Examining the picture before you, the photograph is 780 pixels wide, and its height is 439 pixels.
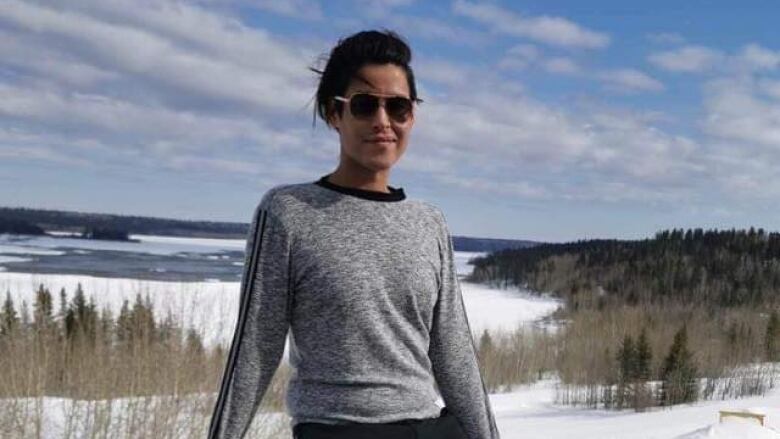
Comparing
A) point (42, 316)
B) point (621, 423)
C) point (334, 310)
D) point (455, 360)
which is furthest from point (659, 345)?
point (334, 310)

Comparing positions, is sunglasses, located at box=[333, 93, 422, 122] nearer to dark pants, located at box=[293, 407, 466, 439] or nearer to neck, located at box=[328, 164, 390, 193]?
neck, located at box=[328, 164, 390, 193]

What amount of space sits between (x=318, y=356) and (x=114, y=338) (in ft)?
18.0

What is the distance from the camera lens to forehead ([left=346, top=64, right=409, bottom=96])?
1.40 metres

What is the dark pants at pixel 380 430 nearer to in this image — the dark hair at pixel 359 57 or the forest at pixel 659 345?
the dark hair at pixel 359 57

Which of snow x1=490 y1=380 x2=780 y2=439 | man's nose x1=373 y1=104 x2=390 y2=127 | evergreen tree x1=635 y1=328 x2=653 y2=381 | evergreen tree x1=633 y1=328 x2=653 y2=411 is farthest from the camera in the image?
evergreen tree x1=635 y1=328 x2=653 y2=381

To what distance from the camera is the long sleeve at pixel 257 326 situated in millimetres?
1325

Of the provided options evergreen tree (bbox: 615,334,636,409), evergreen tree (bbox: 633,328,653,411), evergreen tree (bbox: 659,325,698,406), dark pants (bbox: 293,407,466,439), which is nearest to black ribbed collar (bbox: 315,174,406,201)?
dark pants (bbox: 293,407,466,439)

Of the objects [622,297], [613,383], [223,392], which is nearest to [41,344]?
[223,392]

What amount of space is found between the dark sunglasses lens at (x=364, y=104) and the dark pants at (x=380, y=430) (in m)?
0.55

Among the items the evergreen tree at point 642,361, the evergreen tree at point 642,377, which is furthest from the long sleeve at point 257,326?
the evergreen tree at point 642,361

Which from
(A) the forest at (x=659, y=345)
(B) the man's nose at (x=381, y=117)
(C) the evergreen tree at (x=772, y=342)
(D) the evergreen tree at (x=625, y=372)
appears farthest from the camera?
(C) the evergreen tree at (x=772, y=342)

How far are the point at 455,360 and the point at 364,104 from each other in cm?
52

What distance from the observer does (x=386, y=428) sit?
1.29 metres

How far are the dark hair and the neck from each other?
0.12 meters
